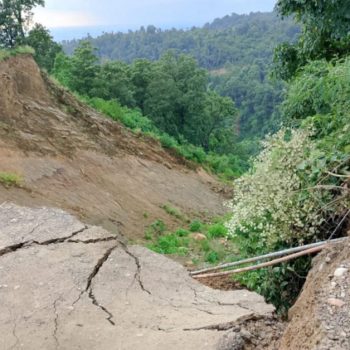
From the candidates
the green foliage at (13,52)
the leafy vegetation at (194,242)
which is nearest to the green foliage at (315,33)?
the leafy vegetation at (194,242)

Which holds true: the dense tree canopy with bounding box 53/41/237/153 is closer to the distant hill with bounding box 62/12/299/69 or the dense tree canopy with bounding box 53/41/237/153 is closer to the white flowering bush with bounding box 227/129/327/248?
the white flowering bush with bounding box 227/129/327/248

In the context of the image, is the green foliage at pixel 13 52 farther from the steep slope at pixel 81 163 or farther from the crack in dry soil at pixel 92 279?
the crack in dry soil at pixel 92 279

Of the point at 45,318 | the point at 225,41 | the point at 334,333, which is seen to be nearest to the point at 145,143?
the point at 45,318

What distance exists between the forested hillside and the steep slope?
3617 centimetres

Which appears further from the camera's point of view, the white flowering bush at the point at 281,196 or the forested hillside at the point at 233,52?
the forested hillside at the point at 233,52

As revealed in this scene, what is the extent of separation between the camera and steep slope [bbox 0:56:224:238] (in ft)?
38.0

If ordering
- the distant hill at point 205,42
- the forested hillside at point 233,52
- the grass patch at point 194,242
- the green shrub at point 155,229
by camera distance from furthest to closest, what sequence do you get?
the distant hill at point 205,42 → the forested hillside at point 233,52 → the green shrub at point 155,229 → the grass patch at point 194,242

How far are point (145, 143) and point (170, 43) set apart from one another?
→ 93.0 m

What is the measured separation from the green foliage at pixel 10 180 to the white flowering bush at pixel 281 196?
720 cm

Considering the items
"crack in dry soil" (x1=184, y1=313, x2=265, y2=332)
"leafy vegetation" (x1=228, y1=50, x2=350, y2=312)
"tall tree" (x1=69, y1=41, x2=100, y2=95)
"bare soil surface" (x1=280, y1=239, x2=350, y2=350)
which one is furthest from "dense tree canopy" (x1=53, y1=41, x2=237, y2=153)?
"bare soil surface" (x1=280, y1=239, x2=350, y2=350)

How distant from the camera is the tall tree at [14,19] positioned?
23.0m

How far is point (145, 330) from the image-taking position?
125 inches

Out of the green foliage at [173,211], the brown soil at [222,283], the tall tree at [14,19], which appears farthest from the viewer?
the tall tree at [14,19]

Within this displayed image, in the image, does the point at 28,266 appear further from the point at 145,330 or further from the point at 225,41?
the point at 225,41
